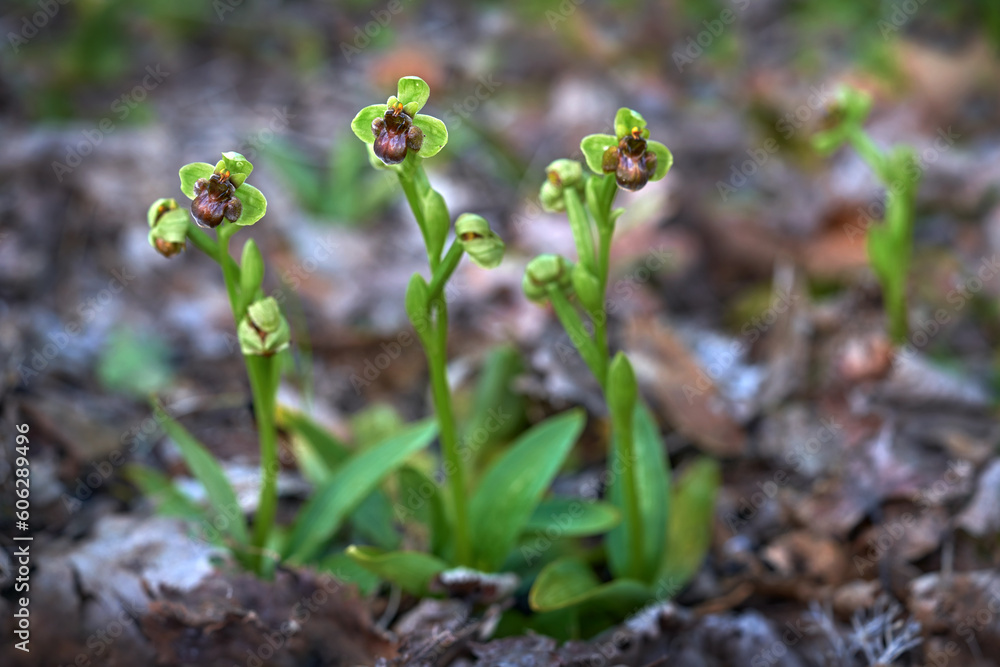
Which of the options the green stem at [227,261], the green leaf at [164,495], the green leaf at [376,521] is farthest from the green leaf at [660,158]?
the green leaf at [164,495]

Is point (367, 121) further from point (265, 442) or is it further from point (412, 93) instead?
point (265, 442)

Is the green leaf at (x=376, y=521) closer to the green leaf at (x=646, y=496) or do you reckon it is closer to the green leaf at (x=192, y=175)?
the green leaf at (x=646, y=496)

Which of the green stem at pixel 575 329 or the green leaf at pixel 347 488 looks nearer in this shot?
the green stem at pixel 575 329

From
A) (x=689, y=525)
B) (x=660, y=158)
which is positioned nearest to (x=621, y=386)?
(x=660, y=158)

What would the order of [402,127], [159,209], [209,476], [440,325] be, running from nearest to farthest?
[402,127]
[159,209]
[440,325]
[209,476]

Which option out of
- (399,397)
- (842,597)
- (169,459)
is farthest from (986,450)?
(169,459)

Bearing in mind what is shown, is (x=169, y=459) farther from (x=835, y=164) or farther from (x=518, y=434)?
(x=835, y=164)

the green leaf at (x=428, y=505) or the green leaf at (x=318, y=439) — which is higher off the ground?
the green leaf at (x=318, y=439)
